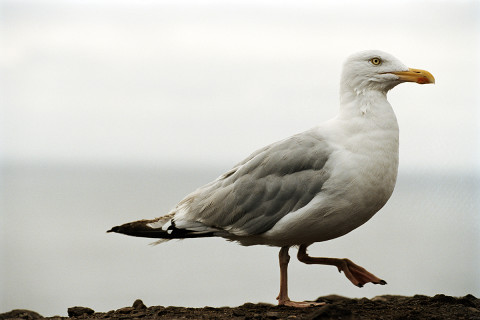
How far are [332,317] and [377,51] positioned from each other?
6.54ft

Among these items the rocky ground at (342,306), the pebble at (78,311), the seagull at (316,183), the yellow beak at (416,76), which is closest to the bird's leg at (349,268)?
the seagull at (316,183)

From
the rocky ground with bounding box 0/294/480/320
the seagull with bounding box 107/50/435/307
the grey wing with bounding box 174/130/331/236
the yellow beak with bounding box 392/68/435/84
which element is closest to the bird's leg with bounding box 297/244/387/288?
the seagull with bounding box 107/50/435/307

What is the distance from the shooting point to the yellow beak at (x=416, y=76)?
4.74 m

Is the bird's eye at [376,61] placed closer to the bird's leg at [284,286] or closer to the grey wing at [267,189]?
the grey wing at [267,189]

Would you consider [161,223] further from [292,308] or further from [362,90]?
[362,90]

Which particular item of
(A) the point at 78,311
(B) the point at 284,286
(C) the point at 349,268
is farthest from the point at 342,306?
(A) the point at 78,311

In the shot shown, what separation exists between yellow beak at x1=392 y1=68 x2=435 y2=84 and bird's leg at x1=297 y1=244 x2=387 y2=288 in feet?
4.74

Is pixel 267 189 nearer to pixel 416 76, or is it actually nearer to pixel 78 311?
pixel 416 76

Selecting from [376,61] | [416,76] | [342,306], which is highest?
[376,61]

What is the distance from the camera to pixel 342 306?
4227mm

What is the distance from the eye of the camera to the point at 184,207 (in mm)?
5094

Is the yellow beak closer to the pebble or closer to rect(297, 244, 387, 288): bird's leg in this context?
rect(297, 244, 387, 288): bird's leg

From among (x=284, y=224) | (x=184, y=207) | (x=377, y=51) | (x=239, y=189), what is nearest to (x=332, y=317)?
(x=284, y=224)

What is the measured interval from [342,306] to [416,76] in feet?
5.57
